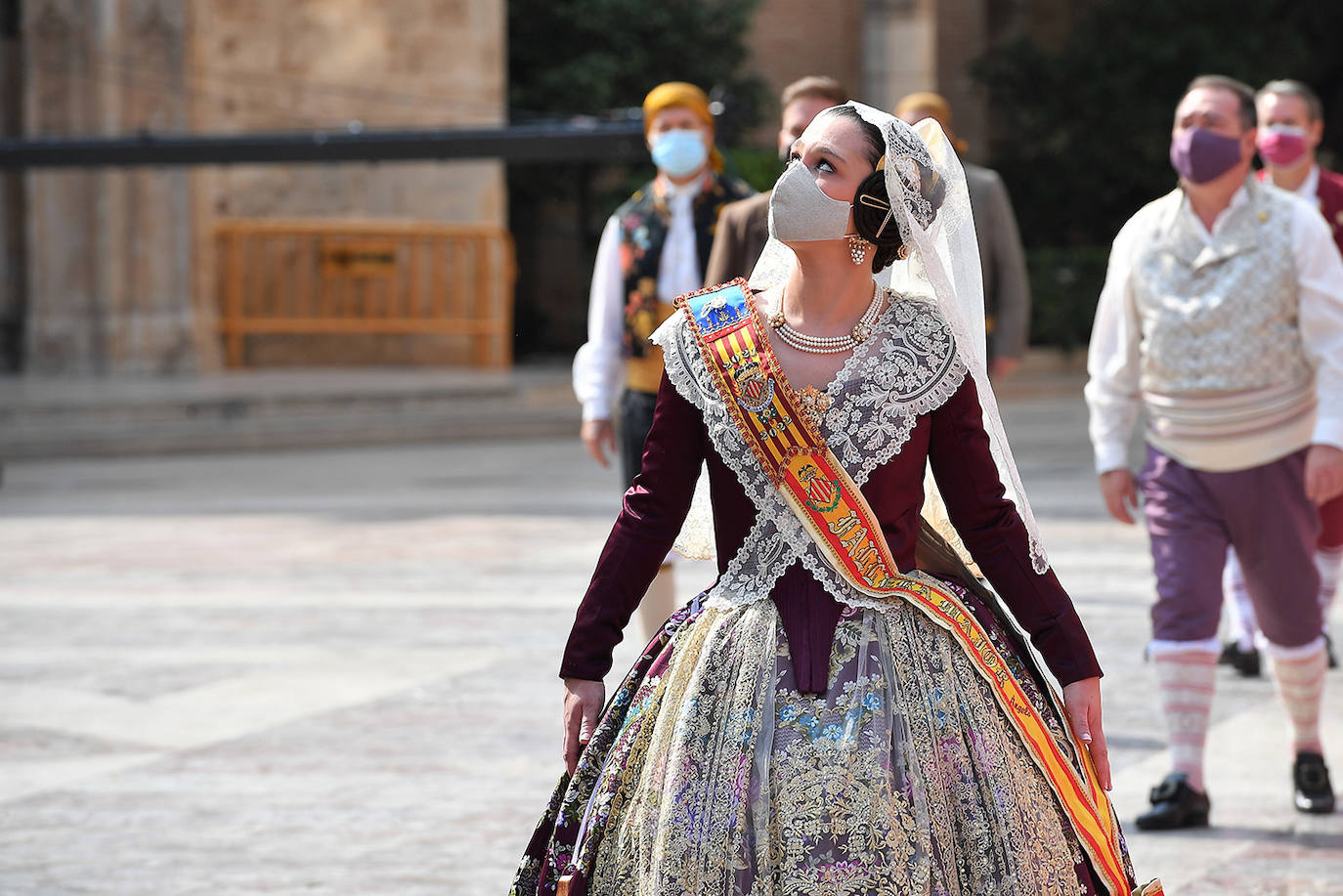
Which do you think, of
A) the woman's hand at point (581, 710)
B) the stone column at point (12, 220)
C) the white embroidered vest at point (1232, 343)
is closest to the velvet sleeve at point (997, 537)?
the woman's hand at point (581, 710)

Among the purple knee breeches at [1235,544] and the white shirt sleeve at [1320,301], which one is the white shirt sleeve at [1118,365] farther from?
the white shirt sleeve at [1320,301]

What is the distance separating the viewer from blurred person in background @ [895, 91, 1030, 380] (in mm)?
7070

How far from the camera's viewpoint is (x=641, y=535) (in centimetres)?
310

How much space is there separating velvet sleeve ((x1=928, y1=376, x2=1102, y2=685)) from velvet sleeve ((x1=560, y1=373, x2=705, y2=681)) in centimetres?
40

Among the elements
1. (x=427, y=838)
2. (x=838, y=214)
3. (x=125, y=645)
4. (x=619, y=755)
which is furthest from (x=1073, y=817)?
(x=125, y=645)

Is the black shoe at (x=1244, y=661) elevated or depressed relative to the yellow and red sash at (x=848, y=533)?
depressed

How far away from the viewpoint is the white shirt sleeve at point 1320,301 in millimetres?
4988

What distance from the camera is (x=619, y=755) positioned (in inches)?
118

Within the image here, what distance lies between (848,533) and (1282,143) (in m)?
4.13

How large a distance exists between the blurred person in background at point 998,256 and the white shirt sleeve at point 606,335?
132 cm

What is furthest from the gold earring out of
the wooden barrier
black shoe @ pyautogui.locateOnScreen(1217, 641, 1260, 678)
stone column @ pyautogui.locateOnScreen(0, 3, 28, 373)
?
stone column @ pyautogui.locateOnScreen(0, 3, 28, 373)

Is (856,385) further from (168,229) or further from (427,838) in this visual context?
(168,229)

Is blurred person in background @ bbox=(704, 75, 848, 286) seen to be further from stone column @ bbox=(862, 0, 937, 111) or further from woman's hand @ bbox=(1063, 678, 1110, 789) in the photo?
stone column @ bbox=(862, 0, 937, 111)

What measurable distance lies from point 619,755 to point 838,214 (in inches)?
35.5
